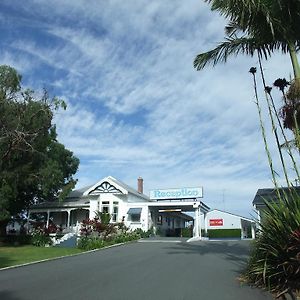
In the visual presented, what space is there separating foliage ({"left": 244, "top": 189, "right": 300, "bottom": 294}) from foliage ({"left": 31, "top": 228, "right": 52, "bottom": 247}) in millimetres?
24511

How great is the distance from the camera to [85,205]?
133 feet

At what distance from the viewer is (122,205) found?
40219 mm

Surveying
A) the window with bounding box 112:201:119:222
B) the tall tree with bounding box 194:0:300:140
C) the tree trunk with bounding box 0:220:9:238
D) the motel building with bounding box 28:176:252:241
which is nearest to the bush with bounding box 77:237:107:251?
the motel building with bounding box 28:176:252:241

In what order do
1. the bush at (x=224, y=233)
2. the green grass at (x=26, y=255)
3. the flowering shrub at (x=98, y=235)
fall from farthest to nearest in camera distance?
the bush at (x=224, y=233) < the flowering shrub at (x=98, y=235) < the green grass at (x=26, y=255)

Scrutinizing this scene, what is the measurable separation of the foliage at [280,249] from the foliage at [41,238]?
24.5 metres

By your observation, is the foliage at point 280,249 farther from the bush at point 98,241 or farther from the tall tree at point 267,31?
the bush at point 98,241

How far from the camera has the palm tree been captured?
36.9 ft

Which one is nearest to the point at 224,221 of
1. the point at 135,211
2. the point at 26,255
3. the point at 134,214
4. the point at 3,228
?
the point at 134,214

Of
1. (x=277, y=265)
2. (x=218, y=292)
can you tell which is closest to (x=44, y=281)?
(x=218, y=292)

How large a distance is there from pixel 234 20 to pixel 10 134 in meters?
18.4

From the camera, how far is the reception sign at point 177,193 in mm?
40062

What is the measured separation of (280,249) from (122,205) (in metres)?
31.3

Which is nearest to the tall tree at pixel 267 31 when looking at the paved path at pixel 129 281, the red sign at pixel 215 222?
the paved path at pixel 129 281

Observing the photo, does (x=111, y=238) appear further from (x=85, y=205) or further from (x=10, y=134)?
(x=85, y=205)
